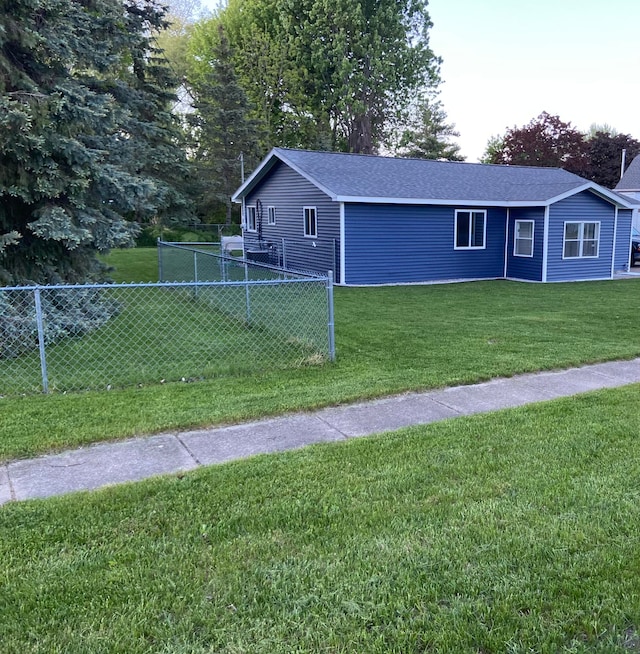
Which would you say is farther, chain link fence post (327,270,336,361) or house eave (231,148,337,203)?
house eave (231,148,337,203)

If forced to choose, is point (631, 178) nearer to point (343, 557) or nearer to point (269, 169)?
point (269, 169)

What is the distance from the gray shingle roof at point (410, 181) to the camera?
16.1 m

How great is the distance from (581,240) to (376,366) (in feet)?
43.7

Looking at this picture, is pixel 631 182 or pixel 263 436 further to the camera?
pixel 631 182

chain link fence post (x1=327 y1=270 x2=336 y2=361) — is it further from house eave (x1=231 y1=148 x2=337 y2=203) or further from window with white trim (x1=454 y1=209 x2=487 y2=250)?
window with white trim (x1=454 y1=209 x2=487 y2=250)

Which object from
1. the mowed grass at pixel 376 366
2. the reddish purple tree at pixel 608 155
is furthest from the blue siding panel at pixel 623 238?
the reddish purple tree at pixel 608 155

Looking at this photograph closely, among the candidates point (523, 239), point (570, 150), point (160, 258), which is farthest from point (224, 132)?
point (570, 150)

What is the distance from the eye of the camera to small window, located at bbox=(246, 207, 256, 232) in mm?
22531

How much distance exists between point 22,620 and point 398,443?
2714 mm

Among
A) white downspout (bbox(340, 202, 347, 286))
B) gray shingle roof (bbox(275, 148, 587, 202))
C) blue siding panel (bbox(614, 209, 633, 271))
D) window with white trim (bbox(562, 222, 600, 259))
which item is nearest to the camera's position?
white downspout (bbox(340, 202, 347, 286))

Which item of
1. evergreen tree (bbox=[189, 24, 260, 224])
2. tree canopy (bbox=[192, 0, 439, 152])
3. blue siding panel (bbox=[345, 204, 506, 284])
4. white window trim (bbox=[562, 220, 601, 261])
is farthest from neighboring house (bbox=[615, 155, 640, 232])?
evergreen tree (bbox=[189, 24, 260, 224])

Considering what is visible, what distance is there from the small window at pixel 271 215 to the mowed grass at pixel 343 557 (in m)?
16.9

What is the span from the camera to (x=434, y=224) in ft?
55.7

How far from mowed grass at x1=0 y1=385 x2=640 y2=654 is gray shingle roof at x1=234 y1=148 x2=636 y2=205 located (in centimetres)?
1232
